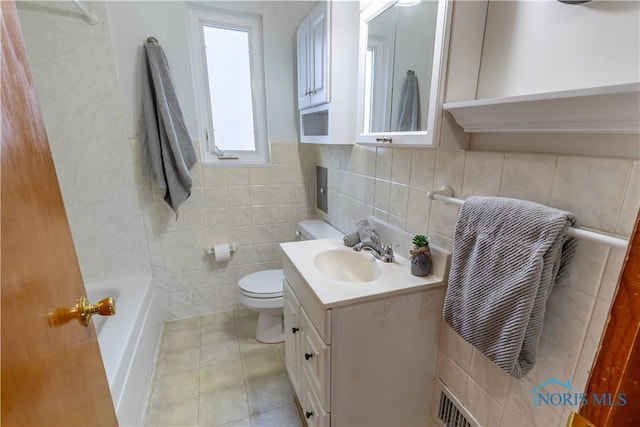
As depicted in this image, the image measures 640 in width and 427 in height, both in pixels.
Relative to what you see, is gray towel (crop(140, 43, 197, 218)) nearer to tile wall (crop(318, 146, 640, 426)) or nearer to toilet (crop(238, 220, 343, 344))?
toilet (crop(238, 220, 343, 344))

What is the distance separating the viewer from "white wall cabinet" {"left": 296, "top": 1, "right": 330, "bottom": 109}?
1.52 m

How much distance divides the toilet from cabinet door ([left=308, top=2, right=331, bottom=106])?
2.81 ft

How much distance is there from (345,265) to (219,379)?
3.54 feet

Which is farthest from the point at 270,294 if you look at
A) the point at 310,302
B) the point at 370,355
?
the point at 370,355

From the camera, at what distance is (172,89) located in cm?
184

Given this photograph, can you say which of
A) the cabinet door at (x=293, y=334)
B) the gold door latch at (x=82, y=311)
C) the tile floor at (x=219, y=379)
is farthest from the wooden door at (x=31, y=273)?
the tile floor at (x=219, y=379)

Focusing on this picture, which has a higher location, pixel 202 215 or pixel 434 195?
pixel 434 195

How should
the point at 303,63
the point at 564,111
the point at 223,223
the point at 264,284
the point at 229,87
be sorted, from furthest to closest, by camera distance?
the point at 223,223, the point at 229,87, the point at 264,284, the point at 303,63, the point at 564,111

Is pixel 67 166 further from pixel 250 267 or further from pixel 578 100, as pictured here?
pixel 578 100

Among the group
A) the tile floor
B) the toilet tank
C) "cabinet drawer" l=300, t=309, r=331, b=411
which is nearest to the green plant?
"cabinet drawer" l=300, t=309, r=331, b=411

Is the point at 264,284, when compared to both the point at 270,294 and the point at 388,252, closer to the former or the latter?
the point at 270,294

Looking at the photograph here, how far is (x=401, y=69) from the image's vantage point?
1160 millimetres

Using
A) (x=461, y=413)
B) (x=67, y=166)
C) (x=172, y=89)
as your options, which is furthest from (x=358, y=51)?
(x=67, y=166)

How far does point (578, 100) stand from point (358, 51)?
1070mm
